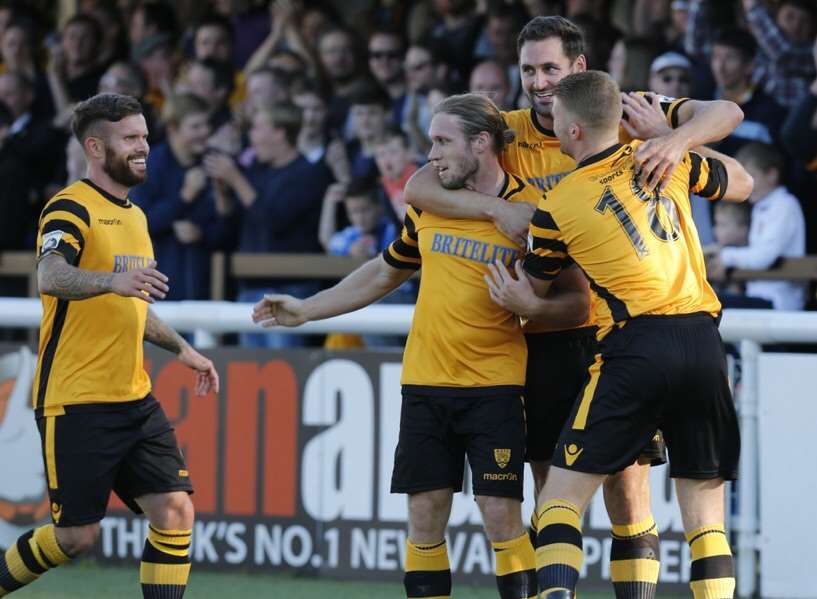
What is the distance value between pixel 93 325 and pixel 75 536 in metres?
0.84

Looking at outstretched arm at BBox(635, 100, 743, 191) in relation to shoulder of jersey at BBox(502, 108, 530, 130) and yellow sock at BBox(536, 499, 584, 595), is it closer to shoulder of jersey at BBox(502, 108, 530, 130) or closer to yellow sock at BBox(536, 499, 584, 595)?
shoulder of jersey at BBox(502, 108, 530, 130)

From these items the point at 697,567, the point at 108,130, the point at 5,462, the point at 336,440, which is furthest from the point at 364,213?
the point at 697,567

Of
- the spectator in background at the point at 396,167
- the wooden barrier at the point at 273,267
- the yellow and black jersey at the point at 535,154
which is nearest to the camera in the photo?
the yellow and black jersey at the point at 535,154

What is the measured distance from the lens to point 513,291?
5234 mm

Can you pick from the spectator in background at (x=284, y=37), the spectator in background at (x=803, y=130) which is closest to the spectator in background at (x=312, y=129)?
the spectator in background at (x=284, y=37)

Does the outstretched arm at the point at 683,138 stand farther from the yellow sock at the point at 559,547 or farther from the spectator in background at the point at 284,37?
the spectator in background at the point at 284,37

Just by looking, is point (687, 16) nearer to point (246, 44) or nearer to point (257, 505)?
point (246, 44)

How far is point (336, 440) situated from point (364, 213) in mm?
1866

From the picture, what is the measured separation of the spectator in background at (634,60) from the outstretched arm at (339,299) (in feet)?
12.5

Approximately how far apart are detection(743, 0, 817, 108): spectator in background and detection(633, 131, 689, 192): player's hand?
4196mm

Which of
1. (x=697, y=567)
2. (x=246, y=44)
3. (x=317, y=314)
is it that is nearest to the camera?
(x=697, y=567)

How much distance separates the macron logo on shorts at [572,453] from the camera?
5.04 m

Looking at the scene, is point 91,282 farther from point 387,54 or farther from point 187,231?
point 387,54

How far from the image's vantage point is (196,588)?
23.8 feet
